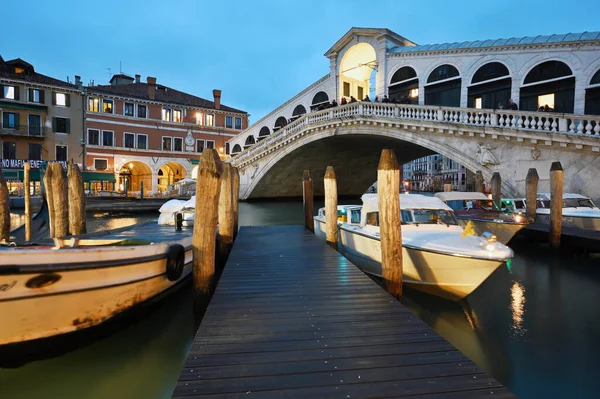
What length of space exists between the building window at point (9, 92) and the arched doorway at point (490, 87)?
2636 cm

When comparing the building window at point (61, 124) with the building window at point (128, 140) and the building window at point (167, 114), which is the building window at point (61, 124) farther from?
the building window at point (167, 114)

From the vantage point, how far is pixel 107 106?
26.7m

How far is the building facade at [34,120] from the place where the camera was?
23344 mm

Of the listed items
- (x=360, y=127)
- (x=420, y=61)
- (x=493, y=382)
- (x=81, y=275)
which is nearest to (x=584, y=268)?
(x=493, y=382)

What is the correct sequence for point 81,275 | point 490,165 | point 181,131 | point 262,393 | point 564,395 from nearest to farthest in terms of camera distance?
point 262,393, point 564,395, point 81,275, point 490,165, point 181,131

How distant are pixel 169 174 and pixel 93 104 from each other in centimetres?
790

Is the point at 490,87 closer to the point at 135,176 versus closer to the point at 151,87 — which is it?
the point at 151,87

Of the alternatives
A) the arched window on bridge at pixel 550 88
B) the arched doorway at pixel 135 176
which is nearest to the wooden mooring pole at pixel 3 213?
the arched window on bridge at pixel 550 88

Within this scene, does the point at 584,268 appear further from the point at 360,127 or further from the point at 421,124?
the point at 360,127

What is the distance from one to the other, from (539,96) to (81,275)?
1696cm

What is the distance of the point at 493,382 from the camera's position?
2328mm

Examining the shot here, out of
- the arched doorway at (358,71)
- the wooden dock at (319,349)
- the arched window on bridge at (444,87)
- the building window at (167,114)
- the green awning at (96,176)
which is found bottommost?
the wooden dock at (319,349)

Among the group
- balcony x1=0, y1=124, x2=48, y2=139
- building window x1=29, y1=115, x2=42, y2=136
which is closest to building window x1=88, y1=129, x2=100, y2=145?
balcony x1=0, y1=124, x2=48, y2=139

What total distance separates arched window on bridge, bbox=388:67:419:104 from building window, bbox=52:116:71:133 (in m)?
21.1
